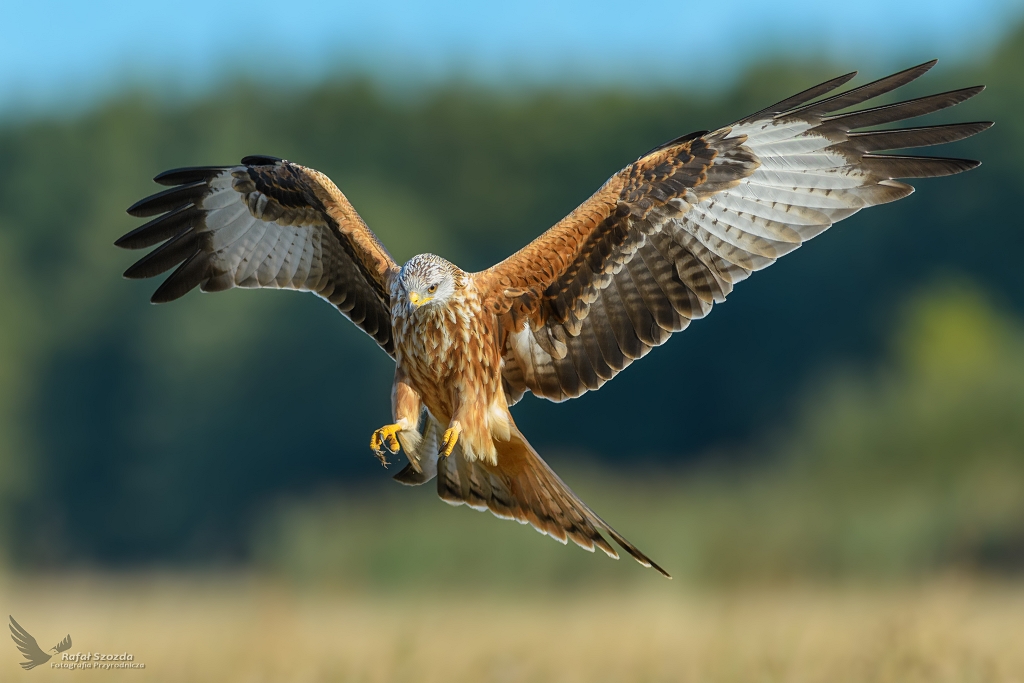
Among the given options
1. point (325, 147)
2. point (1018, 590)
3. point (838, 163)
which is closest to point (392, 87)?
point (325, 147)

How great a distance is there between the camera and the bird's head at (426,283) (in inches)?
260

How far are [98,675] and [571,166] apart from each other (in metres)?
59.9

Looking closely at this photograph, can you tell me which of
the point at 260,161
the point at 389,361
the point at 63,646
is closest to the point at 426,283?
the point at 260,161

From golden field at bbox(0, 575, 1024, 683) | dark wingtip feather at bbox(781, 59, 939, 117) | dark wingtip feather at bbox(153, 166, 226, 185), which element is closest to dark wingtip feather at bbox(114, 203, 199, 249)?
dark wingtip feather at bbox(153, 166, 226, 185)

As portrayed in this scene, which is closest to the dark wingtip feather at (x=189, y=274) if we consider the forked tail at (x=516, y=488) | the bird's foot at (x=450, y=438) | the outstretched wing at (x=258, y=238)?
the outstretched wing at (x=258, y=238)

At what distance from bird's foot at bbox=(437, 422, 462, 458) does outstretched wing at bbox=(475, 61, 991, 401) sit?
0.75 meters

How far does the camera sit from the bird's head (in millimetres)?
6594

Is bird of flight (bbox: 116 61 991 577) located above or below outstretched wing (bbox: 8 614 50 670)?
above

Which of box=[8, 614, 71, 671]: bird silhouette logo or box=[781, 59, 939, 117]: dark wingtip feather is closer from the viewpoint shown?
box=[781, 59, 939, 117]: dark wingtip feather

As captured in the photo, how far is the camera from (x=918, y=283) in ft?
172

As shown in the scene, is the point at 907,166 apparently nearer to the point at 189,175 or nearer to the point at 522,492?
the point at 522,492

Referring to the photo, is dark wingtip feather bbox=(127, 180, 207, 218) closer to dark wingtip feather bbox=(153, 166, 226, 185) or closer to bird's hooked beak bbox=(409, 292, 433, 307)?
dark wingtip feather bbox=(153, 166, 226, 185)

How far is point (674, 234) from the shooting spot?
738 centimetres

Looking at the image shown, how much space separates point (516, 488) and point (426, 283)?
1.25 m
